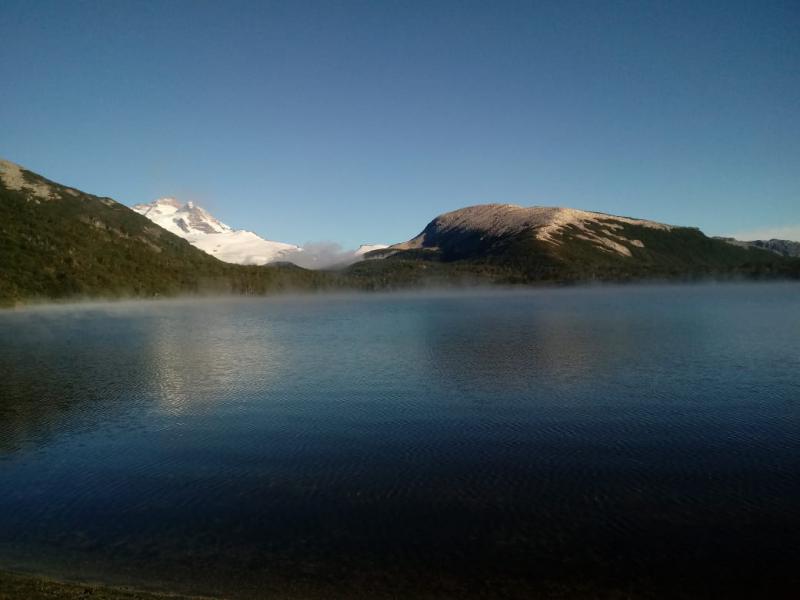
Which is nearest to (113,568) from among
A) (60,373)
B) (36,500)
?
(36,500)

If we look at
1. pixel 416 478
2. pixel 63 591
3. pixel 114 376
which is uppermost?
pixel 114 376

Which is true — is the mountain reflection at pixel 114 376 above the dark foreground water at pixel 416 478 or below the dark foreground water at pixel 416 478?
above

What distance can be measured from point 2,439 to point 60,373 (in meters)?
20.3

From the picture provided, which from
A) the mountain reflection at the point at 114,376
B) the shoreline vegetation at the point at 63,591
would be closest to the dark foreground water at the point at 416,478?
the mountain reflection at the point at 114,376

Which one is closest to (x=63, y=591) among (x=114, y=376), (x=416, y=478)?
(x=416, y=478)

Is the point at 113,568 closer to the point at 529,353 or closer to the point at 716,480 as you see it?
the point at 716,480

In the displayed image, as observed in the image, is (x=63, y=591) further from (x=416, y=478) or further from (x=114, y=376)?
(x=114, y=376)

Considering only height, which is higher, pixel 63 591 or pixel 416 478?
pixel 63 591

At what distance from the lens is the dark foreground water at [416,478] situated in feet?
47.4

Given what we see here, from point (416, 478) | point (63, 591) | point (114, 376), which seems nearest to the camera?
point (63, 591)

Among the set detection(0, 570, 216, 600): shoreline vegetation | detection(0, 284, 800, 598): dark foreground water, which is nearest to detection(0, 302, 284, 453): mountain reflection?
detection(0, 284, 800, 598): dark foreground water

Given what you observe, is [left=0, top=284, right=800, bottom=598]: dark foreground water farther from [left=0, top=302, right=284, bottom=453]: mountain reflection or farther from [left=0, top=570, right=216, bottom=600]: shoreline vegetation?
[left=0, top=570, right=216, bottom=600]: shoreline vegetation

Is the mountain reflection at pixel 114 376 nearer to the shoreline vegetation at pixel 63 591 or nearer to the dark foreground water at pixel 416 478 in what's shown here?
the dark foreground water at pixel 416 478

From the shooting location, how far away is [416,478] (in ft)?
67.9
